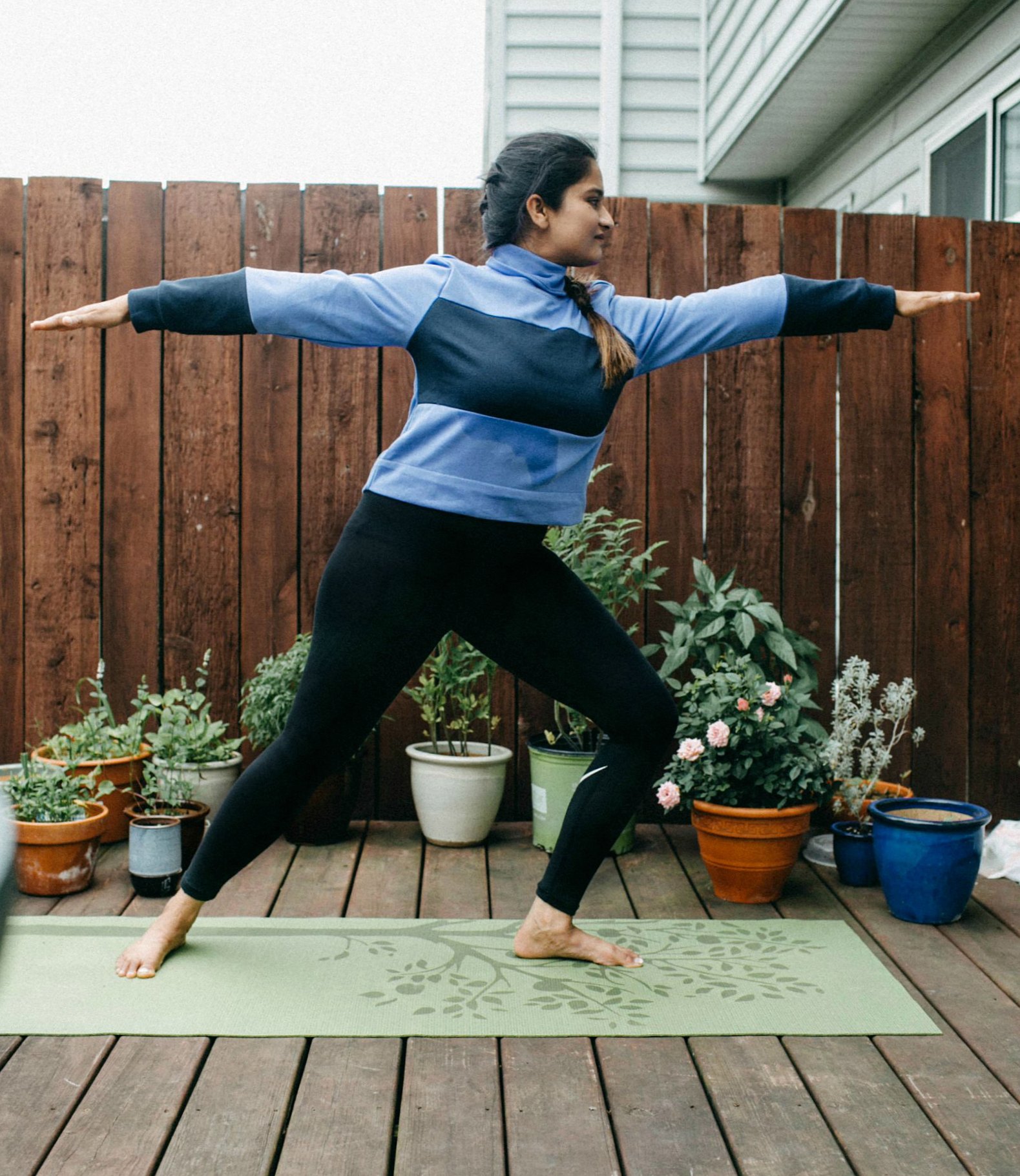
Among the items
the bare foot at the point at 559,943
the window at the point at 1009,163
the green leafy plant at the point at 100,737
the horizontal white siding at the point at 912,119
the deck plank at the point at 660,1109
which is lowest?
the deck plank at the point at 660,1109

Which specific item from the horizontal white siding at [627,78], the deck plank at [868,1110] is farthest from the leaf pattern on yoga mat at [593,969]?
the horizontal white siding at [627,78]

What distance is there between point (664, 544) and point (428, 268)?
1696 millimetres

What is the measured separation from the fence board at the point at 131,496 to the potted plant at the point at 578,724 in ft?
4.20

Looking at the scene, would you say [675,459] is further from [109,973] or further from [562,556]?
[109,973]

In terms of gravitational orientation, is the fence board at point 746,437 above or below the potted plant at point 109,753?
above

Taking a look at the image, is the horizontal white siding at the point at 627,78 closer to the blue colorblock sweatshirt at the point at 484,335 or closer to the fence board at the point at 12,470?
the fence board at the point at 12,470

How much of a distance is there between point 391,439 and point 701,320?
1.55m

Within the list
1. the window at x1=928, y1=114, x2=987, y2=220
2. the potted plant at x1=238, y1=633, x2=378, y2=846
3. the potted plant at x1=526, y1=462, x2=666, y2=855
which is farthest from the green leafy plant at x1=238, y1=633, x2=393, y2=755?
the window at x1=928, y1=114, x2=987, y2=220

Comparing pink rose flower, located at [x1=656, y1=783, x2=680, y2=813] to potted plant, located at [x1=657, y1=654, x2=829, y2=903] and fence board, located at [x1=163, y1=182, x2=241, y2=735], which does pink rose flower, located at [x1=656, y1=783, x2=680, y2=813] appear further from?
fence board, located at [x1=163, y1=182, x2=241, y2=735]

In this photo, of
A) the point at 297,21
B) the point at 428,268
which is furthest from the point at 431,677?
the point at 297,21

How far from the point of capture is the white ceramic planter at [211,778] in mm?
3324

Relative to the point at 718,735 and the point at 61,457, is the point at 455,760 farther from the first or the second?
the point at 61,457

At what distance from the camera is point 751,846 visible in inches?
113

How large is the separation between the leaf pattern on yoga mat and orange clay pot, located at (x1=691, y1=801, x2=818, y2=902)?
0.16m
